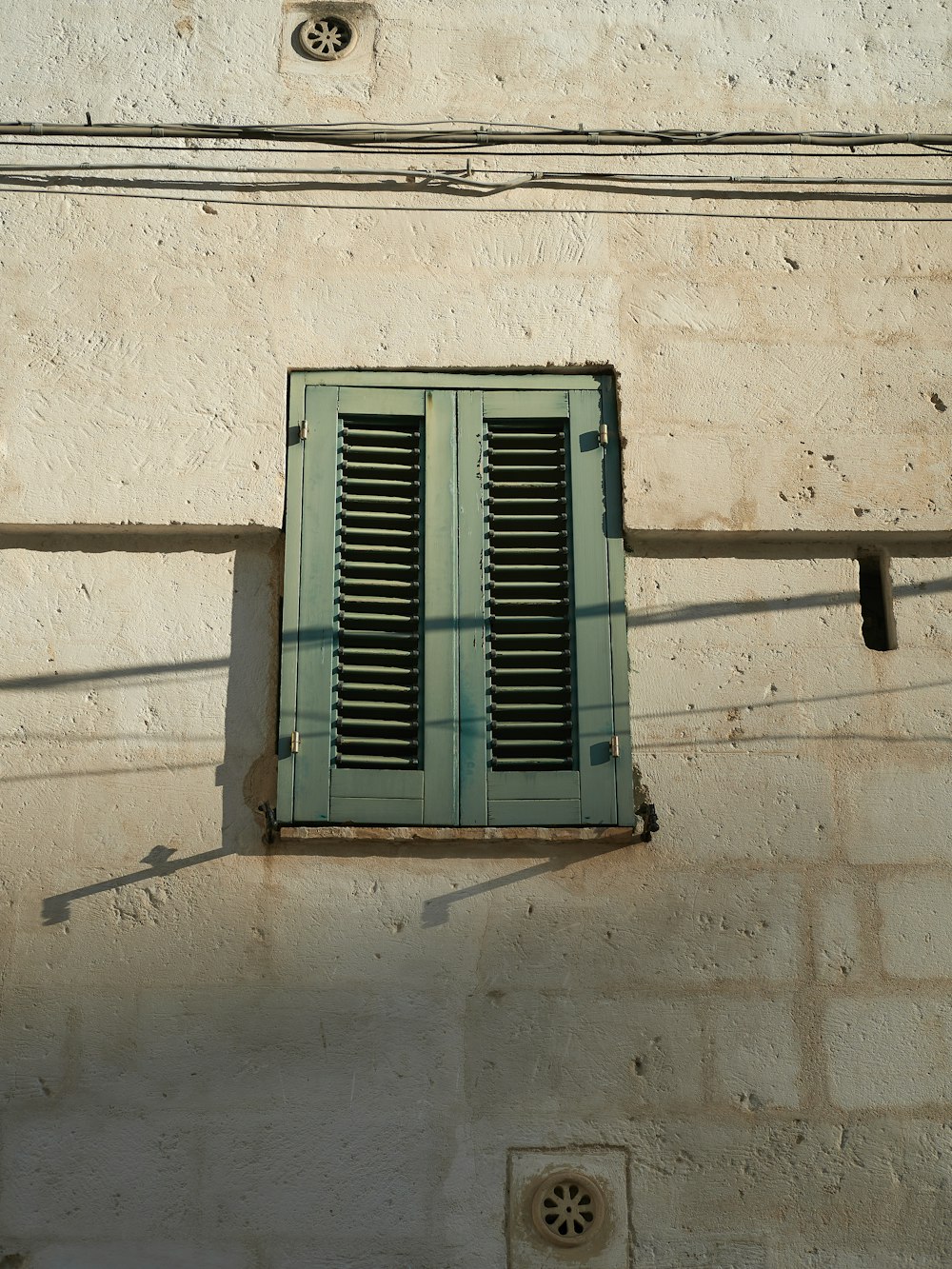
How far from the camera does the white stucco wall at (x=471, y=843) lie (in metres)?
4.34

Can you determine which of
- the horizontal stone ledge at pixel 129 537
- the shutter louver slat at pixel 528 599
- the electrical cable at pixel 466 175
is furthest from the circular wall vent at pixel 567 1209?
the electrical cable at pixel 466 175

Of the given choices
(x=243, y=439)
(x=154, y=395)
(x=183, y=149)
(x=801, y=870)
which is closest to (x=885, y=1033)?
(x=801, y=870)

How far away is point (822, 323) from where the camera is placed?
17.2ft

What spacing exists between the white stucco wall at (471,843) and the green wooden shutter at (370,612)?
131 mm

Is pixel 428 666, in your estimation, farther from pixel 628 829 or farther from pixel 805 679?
pixel 805 679

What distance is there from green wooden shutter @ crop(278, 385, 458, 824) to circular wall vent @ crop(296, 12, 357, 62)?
1421 millimetres

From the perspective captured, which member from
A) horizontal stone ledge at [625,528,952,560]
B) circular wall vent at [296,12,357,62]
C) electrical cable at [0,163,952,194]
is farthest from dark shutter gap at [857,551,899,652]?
circular wall vent at [296,12,357,62]

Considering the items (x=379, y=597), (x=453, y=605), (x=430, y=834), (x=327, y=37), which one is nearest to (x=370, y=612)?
(x=379, y=597)

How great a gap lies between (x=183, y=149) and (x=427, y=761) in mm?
2529

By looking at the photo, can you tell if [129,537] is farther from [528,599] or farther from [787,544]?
[787,544]

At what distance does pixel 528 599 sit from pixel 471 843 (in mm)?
877

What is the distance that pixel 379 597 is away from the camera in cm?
487

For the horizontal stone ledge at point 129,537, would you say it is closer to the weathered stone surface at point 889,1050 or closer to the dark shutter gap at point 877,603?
the dark shutter gap at point 877,603

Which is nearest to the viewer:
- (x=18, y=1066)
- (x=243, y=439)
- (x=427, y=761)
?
(x=18, y=1066)
